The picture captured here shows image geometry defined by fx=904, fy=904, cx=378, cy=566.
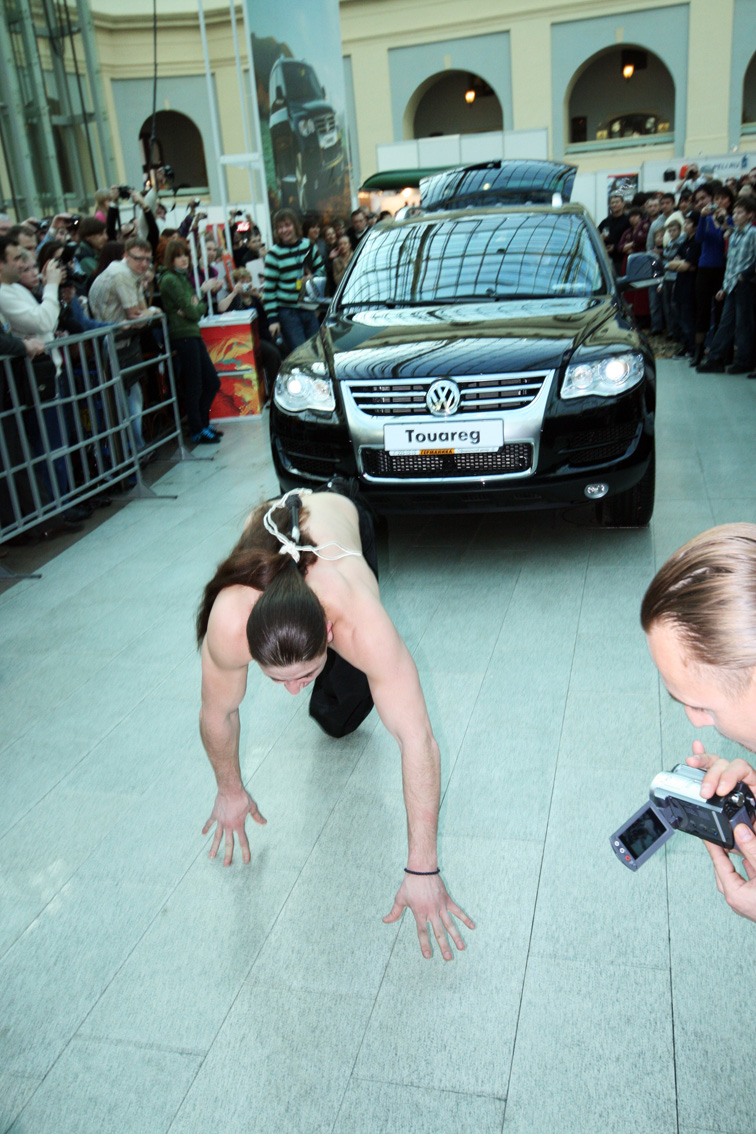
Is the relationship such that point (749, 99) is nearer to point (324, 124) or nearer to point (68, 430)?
point (324, 124)

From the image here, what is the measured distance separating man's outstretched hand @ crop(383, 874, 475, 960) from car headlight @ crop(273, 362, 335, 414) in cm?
289

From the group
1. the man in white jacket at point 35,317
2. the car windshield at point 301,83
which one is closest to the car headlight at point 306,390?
the man in white jacket at point 35,317

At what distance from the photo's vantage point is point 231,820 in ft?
8.85

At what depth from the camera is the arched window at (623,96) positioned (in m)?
27.6

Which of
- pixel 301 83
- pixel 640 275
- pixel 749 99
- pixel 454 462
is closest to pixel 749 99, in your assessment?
pixel 749 99

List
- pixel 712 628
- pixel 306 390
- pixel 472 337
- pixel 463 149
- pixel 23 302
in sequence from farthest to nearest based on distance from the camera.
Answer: pixel 463 149
pixel 23 302
pixel 306 390
pixel 472 337
pixel 712 628

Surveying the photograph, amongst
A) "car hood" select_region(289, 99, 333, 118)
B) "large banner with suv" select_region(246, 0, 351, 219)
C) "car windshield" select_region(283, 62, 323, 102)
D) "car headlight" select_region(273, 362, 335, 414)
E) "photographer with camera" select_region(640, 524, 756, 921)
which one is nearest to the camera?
"photographer with camera" select_region(640, 524, 756, 921)

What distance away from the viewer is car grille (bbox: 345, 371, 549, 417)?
4.39 metres

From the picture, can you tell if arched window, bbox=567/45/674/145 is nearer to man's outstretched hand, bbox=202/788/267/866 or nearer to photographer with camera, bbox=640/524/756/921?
man's outstretched hand, bbox=202/788/267/866

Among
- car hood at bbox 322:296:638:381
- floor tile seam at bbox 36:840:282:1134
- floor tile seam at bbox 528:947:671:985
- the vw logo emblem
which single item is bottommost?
floor tile seam at bbox 36:840:282:1134

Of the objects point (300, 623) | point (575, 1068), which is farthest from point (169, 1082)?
point (300, 623)

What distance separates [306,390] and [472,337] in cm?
91

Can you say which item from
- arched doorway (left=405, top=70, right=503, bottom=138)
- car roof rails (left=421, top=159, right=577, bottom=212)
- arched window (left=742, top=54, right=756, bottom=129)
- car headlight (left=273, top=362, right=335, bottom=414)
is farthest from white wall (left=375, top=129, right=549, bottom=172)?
car headlight (left=273, top=362, right=335, bottom=414)

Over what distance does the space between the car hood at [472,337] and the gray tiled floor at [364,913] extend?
1.17 meters
